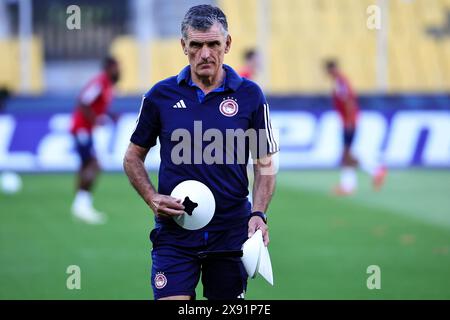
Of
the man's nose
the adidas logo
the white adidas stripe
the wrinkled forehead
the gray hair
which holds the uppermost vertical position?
the gray hair

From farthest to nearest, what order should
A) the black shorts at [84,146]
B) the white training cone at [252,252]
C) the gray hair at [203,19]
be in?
the black shorts at [84,146] → the gray hair at [203,19] → the white training cone at [252,252]

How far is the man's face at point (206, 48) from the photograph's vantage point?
5832 mm

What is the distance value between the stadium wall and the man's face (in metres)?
15.1

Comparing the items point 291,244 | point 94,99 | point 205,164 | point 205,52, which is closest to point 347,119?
point 94,99

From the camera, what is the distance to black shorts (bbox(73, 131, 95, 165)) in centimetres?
1588

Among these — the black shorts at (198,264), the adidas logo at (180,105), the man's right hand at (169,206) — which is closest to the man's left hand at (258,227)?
the black shorts at (198,264)

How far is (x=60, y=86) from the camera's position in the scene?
26891 mm

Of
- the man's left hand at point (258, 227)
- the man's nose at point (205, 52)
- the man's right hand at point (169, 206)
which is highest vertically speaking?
the man's nose at point (205, 52)

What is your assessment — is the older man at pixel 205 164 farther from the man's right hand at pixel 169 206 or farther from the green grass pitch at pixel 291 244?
the green grass pitch at pixel 291 244

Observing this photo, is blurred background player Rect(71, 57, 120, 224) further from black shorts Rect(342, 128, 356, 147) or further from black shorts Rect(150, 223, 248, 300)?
black shorts Rect(150, 223, 248, 300)

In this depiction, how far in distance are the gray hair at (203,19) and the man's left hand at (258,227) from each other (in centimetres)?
120

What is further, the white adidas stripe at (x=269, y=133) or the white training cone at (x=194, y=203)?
the white adidas stripe at (x=269, y=133)

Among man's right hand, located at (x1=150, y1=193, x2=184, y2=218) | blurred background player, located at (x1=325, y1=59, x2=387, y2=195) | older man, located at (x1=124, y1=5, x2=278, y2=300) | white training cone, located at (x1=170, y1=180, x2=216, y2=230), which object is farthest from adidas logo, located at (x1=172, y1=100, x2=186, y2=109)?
blurred background player, located at (x1=325, y1=59, x2=387, y2=195)

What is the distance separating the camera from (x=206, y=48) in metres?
5.85
